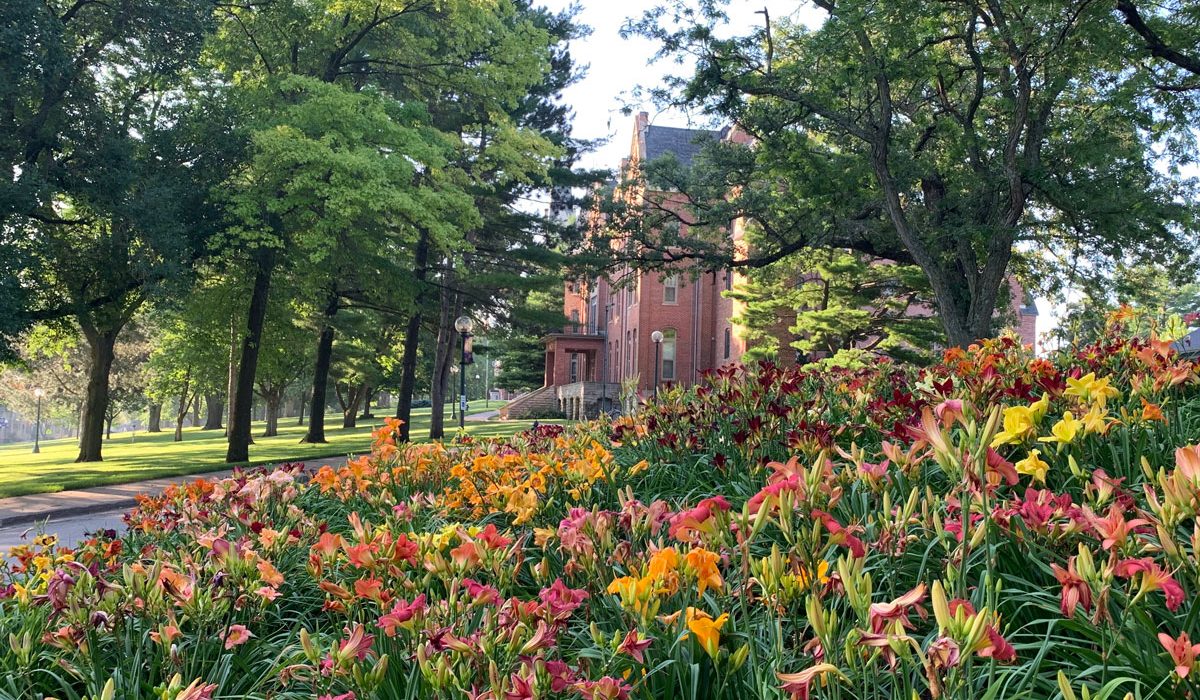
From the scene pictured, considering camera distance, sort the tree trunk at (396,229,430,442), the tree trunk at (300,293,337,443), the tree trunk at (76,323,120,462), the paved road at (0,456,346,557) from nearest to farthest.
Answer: the paved road at (0,456,346,557) → the tree trunk at (76,323,120,462) → the tree trunk at (396,229,430,442) → the tree trunk at (300,293,337,443)

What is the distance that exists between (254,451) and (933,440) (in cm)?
2391

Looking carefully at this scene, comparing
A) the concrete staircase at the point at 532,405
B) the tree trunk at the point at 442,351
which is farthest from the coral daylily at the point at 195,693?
the concrete staircase at the point at 532,405

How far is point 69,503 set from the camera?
12492mm

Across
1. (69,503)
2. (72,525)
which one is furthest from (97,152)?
(72,525)

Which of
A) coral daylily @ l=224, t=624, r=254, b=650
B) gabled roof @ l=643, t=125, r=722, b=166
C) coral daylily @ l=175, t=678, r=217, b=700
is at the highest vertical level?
gabled roof @ l=643, t=125, r=722, b=166

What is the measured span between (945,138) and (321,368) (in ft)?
64.9

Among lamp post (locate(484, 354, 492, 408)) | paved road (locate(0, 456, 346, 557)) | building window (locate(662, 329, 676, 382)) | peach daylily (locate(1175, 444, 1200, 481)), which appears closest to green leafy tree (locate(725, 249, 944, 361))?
building window (locate(662, 329, 676, 382))

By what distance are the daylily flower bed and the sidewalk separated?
8528mm

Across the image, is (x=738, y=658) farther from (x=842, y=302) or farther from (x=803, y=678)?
(x=842, y=302)

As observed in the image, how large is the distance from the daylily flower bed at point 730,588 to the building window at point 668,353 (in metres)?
36.0

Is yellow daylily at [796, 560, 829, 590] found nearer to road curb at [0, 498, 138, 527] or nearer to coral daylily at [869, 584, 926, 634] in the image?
coral daylily at [869, 584, 926, 634]

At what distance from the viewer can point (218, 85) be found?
62.2 feet

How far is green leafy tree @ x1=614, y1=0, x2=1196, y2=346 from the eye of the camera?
484 inches

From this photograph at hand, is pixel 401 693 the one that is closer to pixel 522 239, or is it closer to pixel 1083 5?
pixel 1083 5
